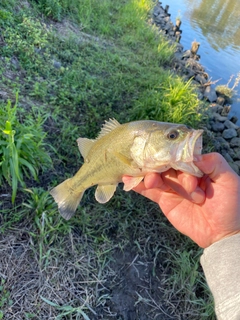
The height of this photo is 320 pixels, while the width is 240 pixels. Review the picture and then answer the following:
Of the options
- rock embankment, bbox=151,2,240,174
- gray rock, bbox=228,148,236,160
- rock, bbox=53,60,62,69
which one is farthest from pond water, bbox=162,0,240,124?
rock, bbox=53,60,62,69

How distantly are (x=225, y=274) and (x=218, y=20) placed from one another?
60.7ft

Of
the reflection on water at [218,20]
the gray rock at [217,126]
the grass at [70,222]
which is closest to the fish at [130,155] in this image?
the grass at [70,222]

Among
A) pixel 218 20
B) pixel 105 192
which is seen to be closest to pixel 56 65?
pixel 105 192

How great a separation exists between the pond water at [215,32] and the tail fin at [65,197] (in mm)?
7697

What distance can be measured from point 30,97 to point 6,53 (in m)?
1.04

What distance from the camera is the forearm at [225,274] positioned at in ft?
5.99

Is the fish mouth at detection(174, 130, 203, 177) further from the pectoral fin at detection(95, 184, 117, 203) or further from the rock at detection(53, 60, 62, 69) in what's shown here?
the rock at detection(53, 60, 62, 69)

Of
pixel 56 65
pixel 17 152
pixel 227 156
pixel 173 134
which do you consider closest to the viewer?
pixel 173 134

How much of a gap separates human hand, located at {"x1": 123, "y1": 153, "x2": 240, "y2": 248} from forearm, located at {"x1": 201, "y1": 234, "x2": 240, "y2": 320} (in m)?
0.12

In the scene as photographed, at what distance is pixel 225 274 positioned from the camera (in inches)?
77.1

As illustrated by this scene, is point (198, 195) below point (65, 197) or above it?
above

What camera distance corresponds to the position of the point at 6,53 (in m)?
4.75

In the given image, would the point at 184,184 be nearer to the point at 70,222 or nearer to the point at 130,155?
the point at 130,155

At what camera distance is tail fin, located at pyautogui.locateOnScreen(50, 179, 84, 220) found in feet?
8.70
